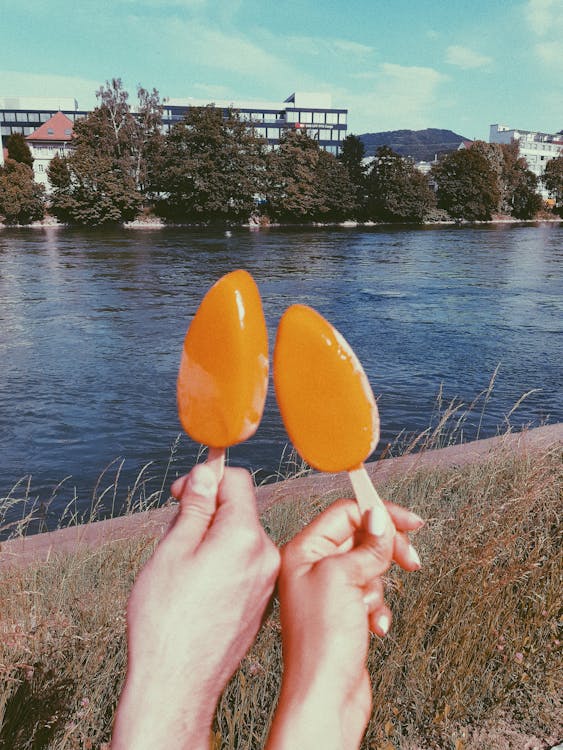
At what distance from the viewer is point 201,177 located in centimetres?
5600

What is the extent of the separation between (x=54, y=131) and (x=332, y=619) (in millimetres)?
89910

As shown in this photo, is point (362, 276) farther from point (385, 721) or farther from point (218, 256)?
point (385, 721)

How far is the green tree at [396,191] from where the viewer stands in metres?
61.8

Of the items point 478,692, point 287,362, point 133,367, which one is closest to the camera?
point 287,362

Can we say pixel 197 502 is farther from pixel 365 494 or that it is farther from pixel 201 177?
pixel 201 177

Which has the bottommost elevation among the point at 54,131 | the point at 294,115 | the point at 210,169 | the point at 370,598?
the point at 370,598

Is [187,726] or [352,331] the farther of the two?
[352,331]

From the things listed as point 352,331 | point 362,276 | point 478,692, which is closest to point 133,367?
point 352,331

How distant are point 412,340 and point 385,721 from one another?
42.6 ft

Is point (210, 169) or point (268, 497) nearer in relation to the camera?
point (268, 497)

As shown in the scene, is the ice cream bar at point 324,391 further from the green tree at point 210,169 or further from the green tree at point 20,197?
the green tree at point 210,169

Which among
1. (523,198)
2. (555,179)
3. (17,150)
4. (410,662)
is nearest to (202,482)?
(410,662)

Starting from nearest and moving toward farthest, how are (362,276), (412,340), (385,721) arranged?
(385,721)
(412,340)
(362,276)

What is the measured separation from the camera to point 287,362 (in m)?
0.96
